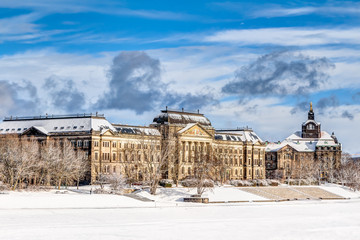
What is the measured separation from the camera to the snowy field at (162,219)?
62.1m

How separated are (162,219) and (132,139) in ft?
267

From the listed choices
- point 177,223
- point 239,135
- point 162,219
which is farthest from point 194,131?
point 177,223

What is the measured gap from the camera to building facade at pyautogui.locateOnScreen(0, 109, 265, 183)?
14612cm

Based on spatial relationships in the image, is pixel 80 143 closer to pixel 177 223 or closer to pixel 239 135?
pixel 239 135

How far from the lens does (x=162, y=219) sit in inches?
2965

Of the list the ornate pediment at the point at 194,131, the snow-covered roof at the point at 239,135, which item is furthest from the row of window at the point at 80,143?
the snow-covered roof at the point at 239,135

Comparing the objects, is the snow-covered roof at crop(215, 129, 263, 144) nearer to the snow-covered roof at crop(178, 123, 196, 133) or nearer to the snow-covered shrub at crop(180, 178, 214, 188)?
the snow-covered roof at crop(178, 123, 196, 133)

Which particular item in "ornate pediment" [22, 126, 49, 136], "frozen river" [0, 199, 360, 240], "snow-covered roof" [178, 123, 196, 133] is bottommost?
"frozen river" [0, 199, 360, 240]

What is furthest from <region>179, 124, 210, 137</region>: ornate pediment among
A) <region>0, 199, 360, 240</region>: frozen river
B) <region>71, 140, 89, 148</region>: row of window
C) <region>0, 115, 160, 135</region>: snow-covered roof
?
<region>0, 199, 360, 240</region>: frozen river

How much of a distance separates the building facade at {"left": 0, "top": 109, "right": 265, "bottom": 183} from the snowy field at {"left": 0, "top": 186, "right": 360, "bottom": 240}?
31.7m

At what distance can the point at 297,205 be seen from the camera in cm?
10650

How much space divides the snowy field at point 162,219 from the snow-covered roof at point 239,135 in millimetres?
75847

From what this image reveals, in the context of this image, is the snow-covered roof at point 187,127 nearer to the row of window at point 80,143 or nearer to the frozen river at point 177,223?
the row of window at point 80,143

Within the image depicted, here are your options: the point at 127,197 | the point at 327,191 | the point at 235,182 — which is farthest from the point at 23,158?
the point at 327,191
